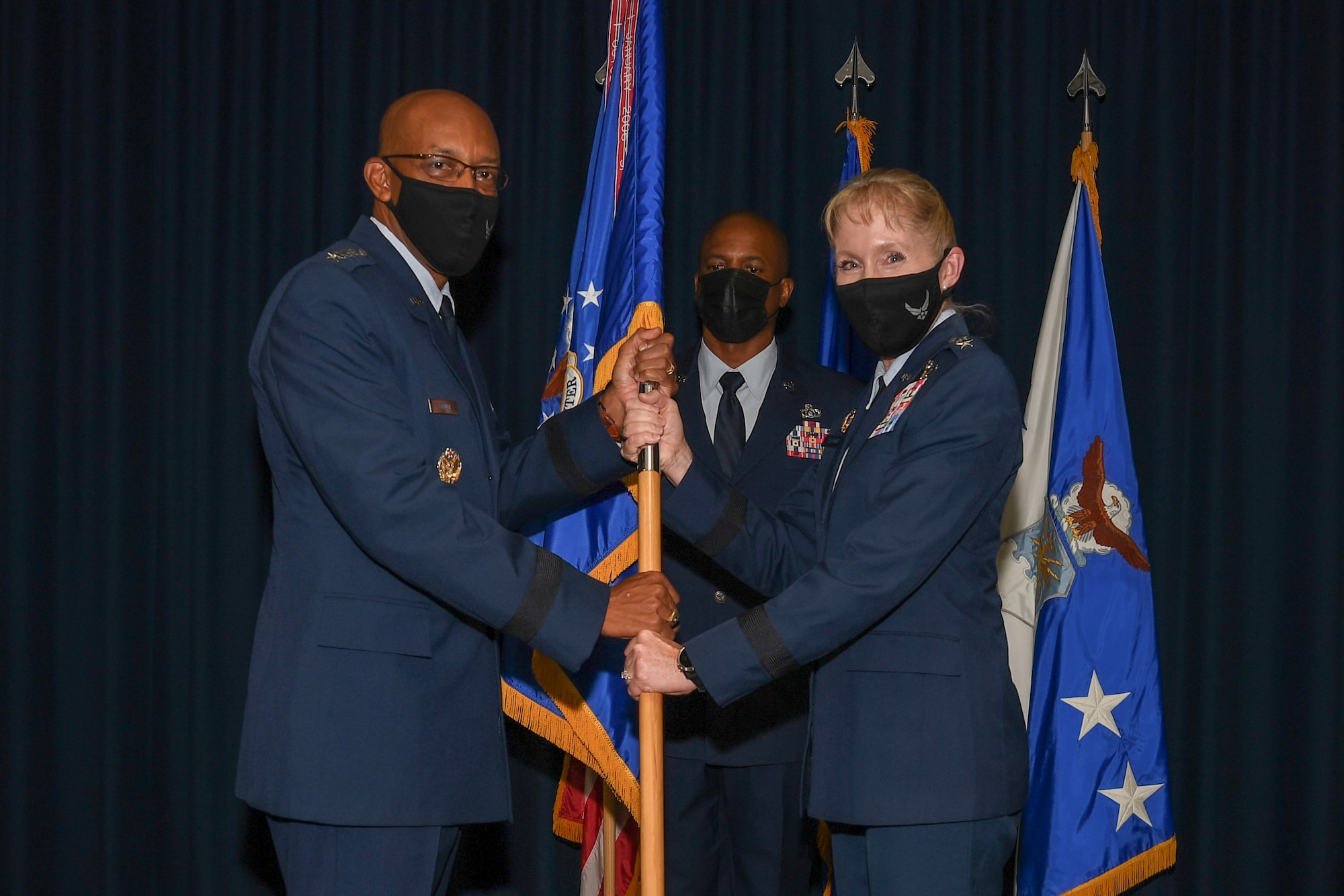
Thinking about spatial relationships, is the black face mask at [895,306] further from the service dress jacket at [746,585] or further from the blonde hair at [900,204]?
the service dress jacket at [746,585]

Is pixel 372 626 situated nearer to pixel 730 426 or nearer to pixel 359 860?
pixel 359 860

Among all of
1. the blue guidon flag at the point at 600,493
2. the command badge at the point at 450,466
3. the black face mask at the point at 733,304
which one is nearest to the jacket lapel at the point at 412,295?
the command badge at the point at 450,466

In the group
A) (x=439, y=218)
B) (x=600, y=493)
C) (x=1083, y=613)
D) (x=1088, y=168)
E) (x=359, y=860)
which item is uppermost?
(x=1088, y=168)

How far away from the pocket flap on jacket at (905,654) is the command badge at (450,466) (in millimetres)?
816

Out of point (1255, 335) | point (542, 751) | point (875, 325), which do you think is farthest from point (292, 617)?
point (1255, 335)

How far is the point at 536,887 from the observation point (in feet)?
12.0

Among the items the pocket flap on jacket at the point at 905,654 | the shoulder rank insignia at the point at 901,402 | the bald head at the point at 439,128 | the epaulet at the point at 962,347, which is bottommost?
the pocket flap on jacket at the point at 905,654

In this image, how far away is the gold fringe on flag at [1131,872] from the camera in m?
3.00

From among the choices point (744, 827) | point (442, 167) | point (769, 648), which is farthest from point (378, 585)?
point (744, 827)

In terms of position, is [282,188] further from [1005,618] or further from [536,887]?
[1005,618]

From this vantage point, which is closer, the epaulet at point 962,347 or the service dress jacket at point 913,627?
the service dress jacket at point 913,627

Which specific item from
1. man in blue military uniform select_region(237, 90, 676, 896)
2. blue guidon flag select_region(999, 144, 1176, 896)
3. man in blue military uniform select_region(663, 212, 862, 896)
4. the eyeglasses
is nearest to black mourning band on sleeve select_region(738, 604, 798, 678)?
man in blue military uniform select_region(237, 90, 676, 896)

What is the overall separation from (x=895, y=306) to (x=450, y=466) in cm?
93

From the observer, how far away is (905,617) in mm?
2004
